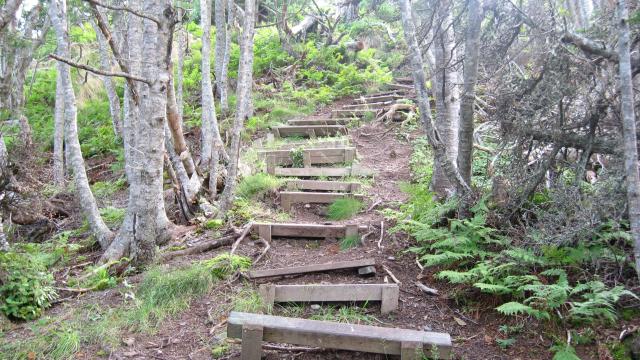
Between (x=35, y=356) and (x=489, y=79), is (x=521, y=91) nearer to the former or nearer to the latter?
(x=489, y=79)

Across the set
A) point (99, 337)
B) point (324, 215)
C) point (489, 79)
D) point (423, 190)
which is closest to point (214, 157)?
point (324, 215)

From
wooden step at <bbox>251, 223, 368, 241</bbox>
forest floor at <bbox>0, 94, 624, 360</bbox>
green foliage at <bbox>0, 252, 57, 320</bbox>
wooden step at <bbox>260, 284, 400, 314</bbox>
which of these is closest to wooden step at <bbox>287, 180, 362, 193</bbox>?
forest floor at <bbox>0, 94, 624, 360</bbox>

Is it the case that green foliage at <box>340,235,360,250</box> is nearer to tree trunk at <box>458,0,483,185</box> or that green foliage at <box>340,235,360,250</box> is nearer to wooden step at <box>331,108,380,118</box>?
tree trunk at <box>458,0,483,185</box>

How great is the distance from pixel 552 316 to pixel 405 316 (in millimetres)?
1314

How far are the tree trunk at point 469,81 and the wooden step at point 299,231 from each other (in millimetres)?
1886

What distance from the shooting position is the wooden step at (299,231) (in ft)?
21.1

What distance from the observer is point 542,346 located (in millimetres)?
3750

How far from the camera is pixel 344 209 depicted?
7441mm

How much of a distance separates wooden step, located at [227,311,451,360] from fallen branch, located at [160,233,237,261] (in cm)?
267

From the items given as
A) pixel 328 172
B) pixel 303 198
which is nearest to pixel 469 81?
pixel 303 198

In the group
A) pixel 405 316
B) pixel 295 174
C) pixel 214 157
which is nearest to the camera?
pixel 405 316

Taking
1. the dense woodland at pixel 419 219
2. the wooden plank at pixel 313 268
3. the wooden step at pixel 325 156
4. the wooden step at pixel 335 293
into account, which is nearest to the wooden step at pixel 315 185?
the dense woodland at pixel 419 219

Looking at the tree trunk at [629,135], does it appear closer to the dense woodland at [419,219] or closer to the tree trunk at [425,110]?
the dense woodland at [419,219]

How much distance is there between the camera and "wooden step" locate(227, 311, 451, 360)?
3.59 m
